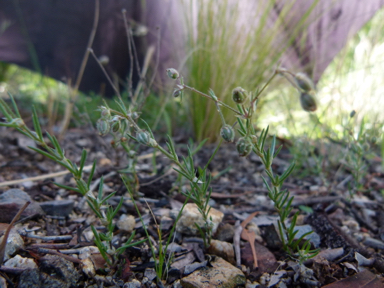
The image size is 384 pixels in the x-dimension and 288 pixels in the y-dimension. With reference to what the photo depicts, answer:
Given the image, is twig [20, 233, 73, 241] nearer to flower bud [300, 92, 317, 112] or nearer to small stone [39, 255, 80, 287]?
small stone [39, 255, 80, 287]

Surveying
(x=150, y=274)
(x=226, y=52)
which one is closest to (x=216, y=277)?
(x=150, y=274)

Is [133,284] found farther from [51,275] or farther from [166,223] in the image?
[166,223]

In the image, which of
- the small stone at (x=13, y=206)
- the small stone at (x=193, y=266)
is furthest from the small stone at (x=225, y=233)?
the small stone at (x=13, y=206)

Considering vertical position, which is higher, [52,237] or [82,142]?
[82,142]

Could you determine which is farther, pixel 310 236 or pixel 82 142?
pixel 82 142

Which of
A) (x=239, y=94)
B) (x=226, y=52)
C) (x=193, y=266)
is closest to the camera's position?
(x=239, y=94)

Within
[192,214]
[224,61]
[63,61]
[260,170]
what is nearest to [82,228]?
[192,214]
